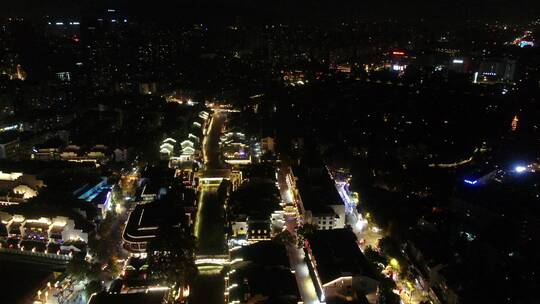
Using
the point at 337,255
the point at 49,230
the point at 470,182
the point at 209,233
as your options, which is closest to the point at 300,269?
the point at 337,255

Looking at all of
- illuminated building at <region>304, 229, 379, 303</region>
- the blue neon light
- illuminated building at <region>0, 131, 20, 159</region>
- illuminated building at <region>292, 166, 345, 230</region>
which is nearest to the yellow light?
illuminated building at <region>304, 229, 379, 303</region>

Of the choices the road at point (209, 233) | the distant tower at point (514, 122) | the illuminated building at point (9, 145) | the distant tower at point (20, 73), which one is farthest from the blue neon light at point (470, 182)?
the distant tower at point (20, 73)

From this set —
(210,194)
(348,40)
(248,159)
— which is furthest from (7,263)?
(348,40)

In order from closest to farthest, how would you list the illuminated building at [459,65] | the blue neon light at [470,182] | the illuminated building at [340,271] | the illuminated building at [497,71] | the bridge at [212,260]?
the illuminated building at [340,271] < the bridge at [212,260] < the blue neon light at [470,182] < the illuminated building at [497,71] < the illuminated building at [459,65]

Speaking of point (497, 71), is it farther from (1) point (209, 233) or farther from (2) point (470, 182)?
(1) point (209, 233)

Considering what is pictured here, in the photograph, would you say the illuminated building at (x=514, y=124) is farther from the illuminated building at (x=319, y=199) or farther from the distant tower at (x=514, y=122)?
the illuminated building at (x=319, y=199)

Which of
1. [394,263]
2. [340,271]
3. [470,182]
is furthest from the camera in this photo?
[470,182]

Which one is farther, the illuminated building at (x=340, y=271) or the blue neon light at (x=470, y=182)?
the blue neon light at (x=470, y=182)

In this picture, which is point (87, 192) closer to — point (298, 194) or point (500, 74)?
point (298, 194)
